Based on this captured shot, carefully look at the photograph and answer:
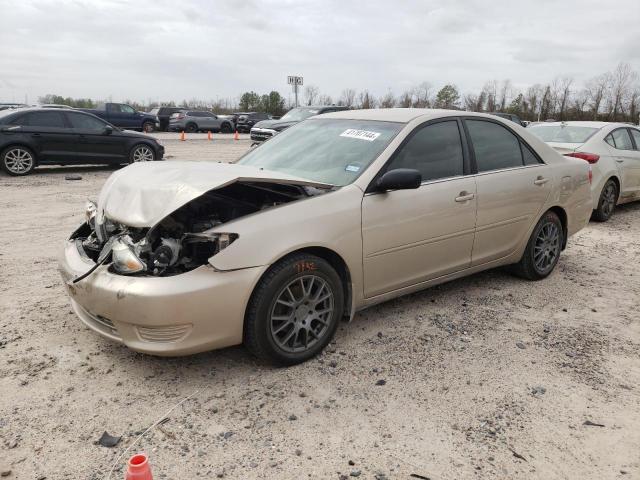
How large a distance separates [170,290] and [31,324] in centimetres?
171

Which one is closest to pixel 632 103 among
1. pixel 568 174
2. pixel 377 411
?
pixel 568 174

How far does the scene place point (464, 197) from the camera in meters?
4.24

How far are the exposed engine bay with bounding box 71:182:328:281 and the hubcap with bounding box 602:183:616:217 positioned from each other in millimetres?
6489

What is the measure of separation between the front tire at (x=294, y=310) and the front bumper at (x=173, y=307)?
10 cm

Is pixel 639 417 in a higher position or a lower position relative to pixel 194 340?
lower

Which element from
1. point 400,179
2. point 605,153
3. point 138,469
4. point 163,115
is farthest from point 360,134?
point 163,115

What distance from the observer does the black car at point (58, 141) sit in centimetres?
1127

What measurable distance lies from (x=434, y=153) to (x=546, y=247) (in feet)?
6.07

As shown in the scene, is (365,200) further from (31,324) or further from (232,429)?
(31,324)

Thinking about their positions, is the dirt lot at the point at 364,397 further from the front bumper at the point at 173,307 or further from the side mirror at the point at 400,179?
the side mirror at the point at 400,179

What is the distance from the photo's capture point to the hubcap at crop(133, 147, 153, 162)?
13305 millimetres

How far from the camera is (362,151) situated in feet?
13.0

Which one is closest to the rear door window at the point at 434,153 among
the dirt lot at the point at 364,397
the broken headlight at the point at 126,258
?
the dirt lot at the point at 364,397

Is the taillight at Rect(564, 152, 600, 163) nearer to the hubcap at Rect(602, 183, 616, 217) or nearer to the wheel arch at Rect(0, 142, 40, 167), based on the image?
the hubcap at Rect(602, 183, 616, 217)
